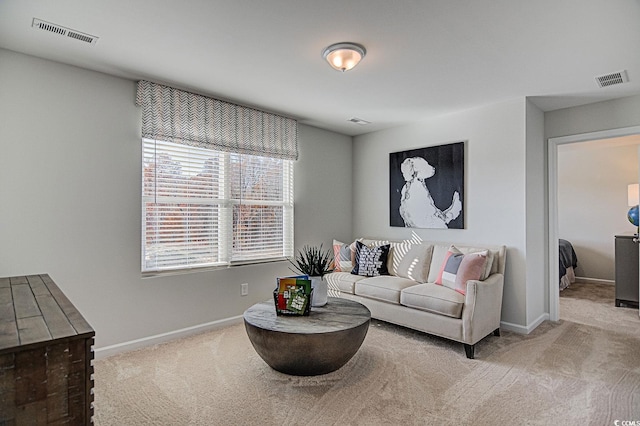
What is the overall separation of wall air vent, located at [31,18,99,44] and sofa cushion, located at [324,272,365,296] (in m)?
3.11

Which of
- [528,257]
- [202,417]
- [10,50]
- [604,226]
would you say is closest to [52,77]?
[10,50]

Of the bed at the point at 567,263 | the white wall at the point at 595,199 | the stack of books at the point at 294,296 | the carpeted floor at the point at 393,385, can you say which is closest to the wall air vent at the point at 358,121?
the stack of books at the point at 294,296

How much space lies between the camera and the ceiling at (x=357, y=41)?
6.72ft

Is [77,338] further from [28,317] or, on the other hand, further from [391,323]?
[391,323]

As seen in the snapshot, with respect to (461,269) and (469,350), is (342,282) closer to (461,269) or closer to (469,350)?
(461,269)

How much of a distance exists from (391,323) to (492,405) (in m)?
1.56

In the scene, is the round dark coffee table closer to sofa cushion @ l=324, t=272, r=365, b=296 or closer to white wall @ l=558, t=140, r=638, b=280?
sofa cushion @ l=324, t=272, r=365, b=296

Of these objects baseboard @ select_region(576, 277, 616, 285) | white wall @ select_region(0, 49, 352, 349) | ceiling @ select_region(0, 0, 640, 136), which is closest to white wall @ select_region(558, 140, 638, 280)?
baseboard @ select_region(576, 277, 616, 285)

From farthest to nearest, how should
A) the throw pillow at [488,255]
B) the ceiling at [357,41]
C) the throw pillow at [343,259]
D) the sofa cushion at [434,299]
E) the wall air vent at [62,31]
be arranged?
1. the throw pillow at [343,259]
2. the throw pillow at [488,255]
3. the sofa cushion at [434,299]
4. the wall air vent at [62,31]
5. the ceiling at [357,41]

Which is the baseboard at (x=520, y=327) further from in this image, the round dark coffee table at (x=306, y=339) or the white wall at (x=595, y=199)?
the white wall at (x=595, y=199)

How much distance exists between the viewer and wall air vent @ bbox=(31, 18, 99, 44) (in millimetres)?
2232

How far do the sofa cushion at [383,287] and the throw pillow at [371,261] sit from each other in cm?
15

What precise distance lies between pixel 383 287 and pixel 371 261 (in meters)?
0.55

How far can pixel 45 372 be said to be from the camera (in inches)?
41.0
